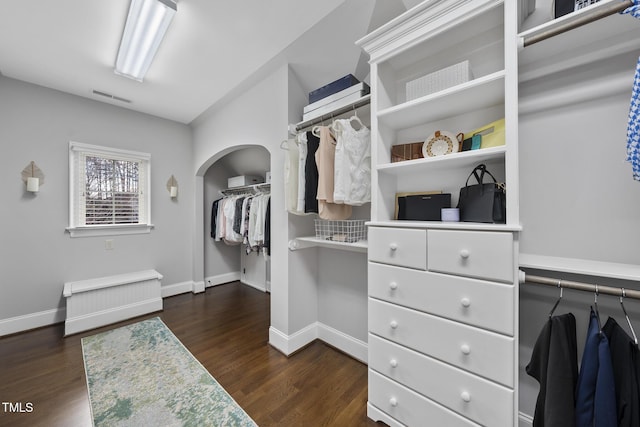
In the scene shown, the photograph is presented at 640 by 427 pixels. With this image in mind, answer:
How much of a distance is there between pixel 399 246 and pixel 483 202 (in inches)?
18.9

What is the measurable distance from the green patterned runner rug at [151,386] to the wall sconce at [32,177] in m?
1.74

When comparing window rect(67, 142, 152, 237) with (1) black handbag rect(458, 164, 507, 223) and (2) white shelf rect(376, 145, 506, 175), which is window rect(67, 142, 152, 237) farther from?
(1) black handbag rect(458, 164, 507, 223)

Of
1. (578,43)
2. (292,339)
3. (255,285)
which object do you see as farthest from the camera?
(255,285)

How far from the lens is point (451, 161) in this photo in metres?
1.28

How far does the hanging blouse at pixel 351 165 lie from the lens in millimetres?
1637

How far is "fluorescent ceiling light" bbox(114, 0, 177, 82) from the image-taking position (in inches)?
63.1

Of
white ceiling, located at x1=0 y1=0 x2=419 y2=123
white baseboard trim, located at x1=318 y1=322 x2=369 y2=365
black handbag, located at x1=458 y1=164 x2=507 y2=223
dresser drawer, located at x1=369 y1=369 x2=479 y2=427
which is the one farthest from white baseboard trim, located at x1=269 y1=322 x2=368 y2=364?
white ceiling, located at x1=0 y1=0 x2=419 y2=123

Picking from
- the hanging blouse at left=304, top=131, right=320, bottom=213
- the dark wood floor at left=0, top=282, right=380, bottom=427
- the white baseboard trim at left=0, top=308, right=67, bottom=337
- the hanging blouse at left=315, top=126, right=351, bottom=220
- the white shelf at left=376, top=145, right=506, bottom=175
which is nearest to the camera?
the white shelf at left=376, top=145, right=506, bottom=175

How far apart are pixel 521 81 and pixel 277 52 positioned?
180cm

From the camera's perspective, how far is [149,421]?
147 centimetres

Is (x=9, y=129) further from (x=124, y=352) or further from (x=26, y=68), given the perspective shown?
(x=124, y=352)

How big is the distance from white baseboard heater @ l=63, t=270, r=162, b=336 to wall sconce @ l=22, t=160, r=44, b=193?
3.75 ft

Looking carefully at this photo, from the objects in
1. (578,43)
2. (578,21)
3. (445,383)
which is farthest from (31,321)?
(578,43)

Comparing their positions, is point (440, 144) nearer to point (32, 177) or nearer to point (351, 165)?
point (351, 165)
